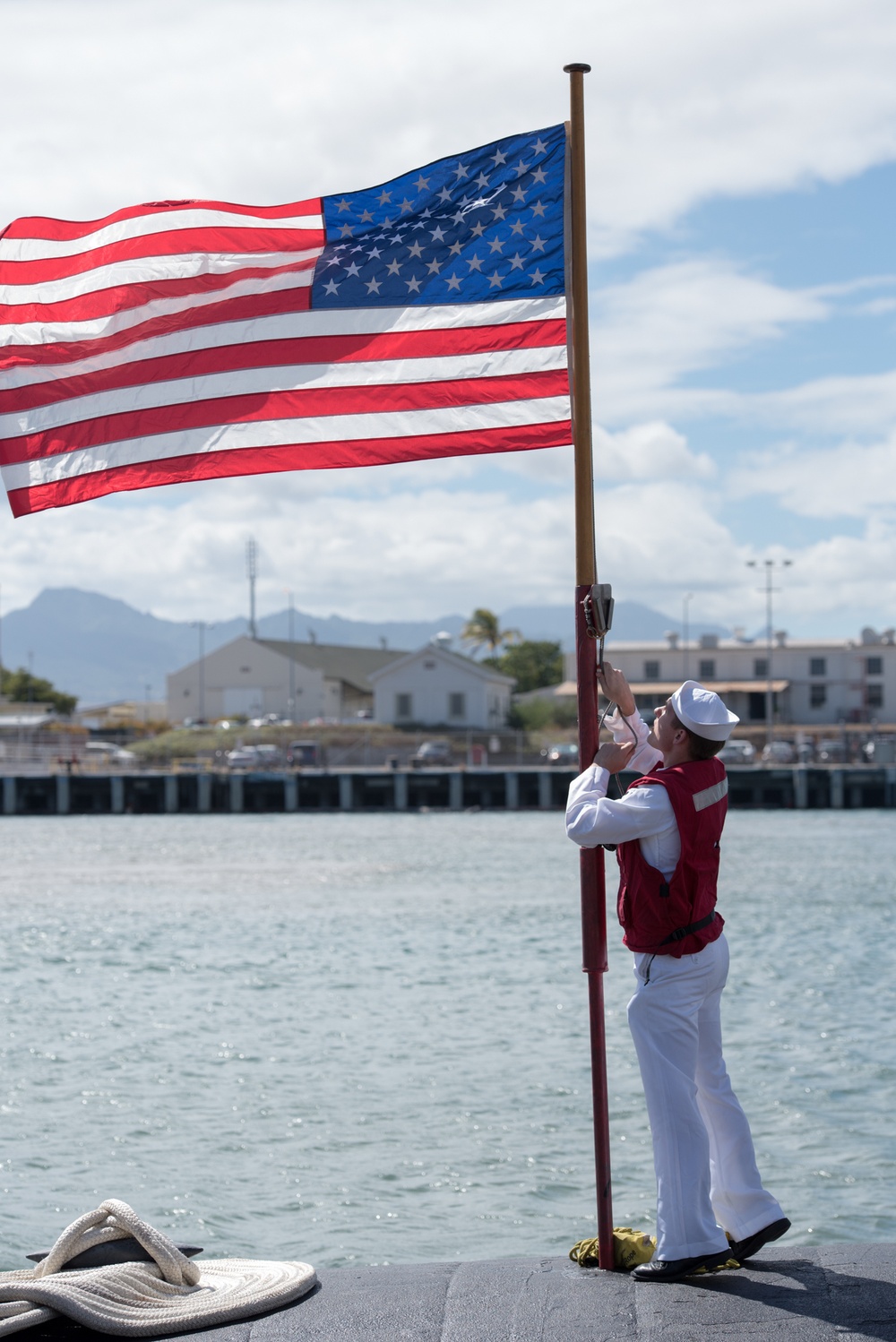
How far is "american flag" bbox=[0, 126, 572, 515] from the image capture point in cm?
627

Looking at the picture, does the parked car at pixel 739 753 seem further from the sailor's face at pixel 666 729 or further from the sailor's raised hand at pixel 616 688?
the sailor's face at pixel 666 729

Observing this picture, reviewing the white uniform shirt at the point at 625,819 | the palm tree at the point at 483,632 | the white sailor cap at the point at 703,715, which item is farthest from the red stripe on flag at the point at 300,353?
the palm tree at the point at 483,632

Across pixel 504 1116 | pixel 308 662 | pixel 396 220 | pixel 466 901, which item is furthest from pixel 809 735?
pixel 396 220

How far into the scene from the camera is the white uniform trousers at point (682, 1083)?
5.19m

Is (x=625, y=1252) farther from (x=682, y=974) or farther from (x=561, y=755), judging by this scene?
(x=561, y=755)

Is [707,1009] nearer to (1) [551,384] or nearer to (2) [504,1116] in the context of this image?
(1) [551,384]

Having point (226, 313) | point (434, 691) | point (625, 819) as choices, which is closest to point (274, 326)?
point (226, 313)

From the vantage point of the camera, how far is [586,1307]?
4.93m

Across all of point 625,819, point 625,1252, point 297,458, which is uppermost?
point 297,458

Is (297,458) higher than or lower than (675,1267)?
higher

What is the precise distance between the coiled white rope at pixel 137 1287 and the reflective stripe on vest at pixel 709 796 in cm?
223

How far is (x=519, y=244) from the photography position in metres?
6.27

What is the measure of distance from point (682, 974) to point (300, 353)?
3253 mm

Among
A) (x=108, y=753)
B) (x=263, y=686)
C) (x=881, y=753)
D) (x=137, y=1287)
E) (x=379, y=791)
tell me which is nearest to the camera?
(x=137, y=1287)
